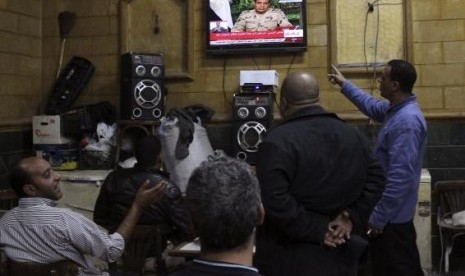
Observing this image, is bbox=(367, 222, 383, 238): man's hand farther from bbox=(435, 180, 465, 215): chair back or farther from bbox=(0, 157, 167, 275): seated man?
bbox=(435, 180, 465, 215): chair back

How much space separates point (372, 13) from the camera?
5633mm

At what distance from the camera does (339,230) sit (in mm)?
2352

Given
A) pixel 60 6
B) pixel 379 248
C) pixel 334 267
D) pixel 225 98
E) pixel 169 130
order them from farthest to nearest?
pixel 60 6 → pixel 225 98 → pixel 169 130 → pixel 379 248 → pixel 334 267

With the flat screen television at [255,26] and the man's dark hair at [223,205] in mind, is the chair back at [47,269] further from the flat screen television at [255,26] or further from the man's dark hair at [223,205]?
the flat screen television at [255,26]

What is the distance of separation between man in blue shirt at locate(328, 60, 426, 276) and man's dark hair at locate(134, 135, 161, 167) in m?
1.29

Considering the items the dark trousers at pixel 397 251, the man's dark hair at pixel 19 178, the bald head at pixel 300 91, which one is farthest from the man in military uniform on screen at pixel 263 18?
the man's dark hair at pixel 19 178

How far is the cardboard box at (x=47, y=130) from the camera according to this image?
5.86 metres

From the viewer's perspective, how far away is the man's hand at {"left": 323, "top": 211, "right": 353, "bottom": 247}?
234 centimetres

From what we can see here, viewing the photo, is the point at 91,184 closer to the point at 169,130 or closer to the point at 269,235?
the point at 169,130

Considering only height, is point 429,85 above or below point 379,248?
above

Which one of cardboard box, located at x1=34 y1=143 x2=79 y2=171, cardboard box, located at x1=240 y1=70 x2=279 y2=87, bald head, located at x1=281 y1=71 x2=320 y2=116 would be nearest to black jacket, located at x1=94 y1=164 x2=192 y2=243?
bald head, located at x1=281 y1=71 x2=320 y2=116

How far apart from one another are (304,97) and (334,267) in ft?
2.25

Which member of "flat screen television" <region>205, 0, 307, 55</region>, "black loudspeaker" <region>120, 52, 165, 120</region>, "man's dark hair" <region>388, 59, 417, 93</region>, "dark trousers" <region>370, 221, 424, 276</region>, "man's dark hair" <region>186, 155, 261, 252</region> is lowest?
"dark trousers" <region>370, 221, 424, 276</region>

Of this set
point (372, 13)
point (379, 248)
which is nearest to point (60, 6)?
point (372, 13)
